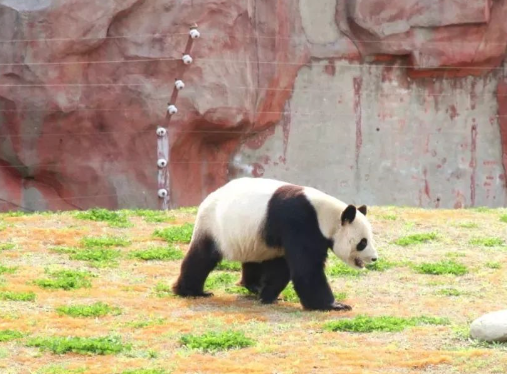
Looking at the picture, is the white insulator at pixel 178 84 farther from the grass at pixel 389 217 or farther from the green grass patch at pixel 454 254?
the green grass patch at pixel 454 254

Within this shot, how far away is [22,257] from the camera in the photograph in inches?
465

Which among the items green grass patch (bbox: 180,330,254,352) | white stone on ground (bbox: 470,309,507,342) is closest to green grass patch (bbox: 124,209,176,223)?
green grass patch (bbox: 180,330,254,352)

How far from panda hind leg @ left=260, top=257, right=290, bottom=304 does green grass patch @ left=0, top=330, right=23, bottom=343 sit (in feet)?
8.45

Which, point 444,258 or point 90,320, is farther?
point 444,258

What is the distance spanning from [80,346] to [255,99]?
1222 centimetres

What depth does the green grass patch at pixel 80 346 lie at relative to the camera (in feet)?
25.9

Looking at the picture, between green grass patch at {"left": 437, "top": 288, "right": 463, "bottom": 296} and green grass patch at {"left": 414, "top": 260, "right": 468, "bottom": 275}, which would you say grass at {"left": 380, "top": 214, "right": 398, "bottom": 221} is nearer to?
green grass patch at {"left": 414, "top": 260, "right": 468, "bottom": 275}

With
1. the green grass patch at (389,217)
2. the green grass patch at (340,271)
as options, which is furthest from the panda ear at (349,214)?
the green grass patch at (389,217)

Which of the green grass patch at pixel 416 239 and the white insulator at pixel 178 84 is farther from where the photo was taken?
the white insulator at pixel 178 84

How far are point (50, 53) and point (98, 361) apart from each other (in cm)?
1069

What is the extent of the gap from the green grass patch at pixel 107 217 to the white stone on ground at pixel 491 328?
6.58 m

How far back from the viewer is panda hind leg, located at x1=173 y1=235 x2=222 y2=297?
10.2 metres

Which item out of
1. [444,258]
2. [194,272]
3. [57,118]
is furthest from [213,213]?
[57,118]

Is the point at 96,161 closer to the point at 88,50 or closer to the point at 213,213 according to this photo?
the point at 88,50
